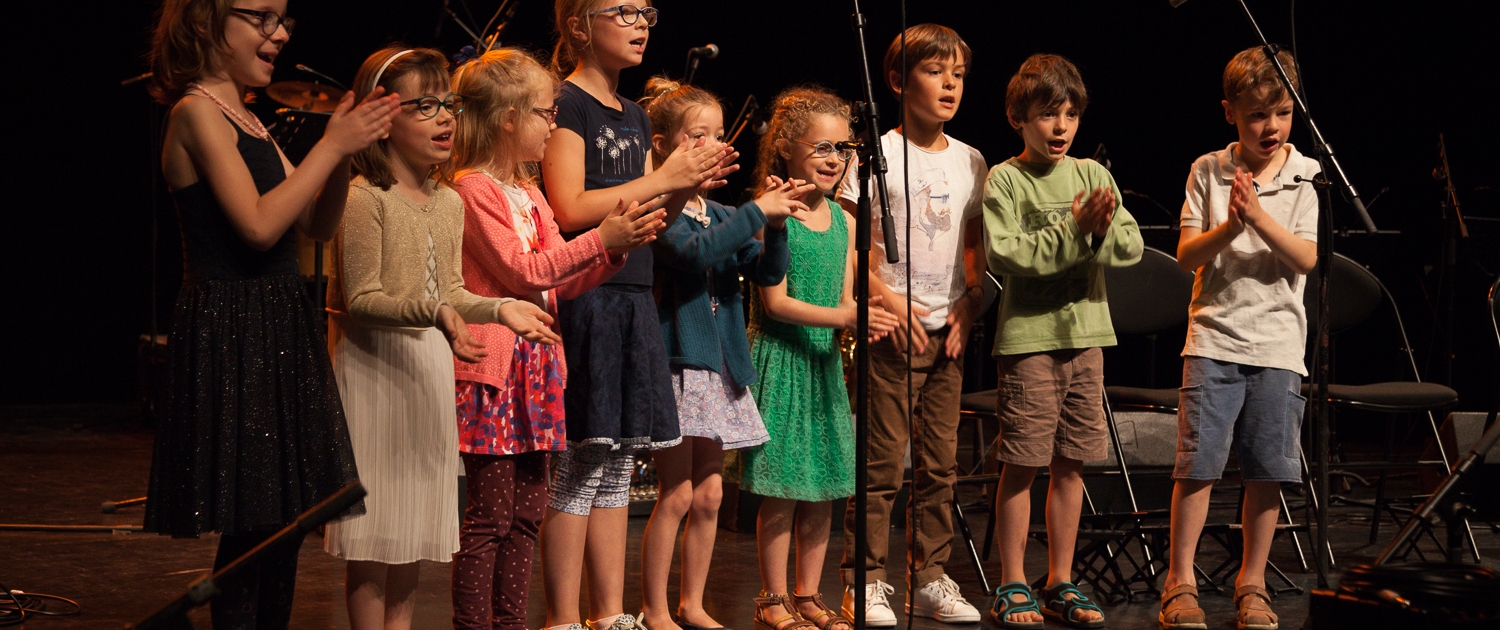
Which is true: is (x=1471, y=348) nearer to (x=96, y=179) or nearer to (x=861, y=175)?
(x=861, y=175)

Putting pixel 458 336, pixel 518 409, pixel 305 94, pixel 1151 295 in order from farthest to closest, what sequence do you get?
1. pixel 305 94
2. pixel 1151 295
3. pixel 518 409
4. pixel 458 336

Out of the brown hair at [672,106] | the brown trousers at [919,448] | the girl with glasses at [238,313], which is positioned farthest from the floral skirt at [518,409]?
the brown trousers at [919,448]

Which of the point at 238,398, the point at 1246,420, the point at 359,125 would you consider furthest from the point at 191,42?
the point at 1246,420

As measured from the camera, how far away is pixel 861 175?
238 cm

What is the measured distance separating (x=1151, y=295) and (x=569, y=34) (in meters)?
2.04

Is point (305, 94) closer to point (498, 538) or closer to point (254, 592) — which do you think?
point (498, 538)

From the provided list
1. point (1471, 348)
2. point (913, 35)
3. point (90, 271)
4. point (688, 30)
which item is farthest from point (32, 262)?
point (1471, 348)

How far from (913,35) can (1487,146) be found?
14.1 feet

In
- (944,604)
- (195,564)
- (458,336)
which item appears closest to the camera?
(458,336)

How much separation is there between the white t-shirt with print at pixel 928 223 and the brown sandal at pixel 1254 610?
3.21ft

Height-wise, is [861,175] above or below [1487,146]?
below

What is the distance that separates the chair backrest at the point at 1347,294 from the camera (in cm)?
407

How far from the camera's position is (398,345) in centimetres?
223

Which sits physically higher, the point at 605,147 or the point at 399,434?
the point at 605,147
